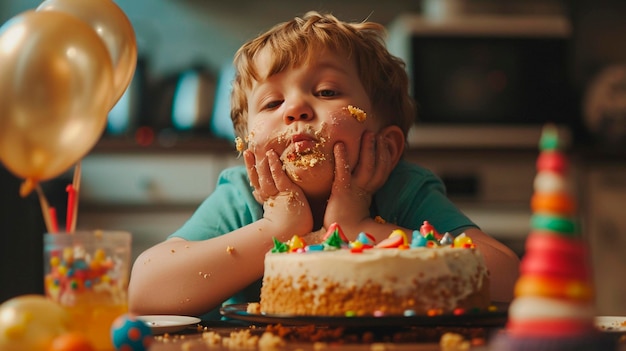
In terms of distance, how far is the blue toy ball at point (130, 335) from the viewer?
789 millimetres

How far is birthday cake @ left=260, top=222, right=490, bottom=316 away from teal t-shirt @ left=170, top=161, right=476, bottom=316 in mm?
454

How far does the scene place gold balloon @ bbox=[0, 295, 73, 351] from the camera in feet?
2.42

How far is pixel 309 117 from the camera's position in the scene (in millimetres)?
1363

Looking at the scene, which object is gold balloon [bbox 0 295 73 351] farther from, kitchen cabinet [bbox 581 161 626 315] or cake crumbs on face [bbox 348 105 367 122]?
kitchen cabinet [bbox 581 161 626 315]

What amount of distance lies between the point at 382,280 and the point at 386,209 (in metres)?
0.60

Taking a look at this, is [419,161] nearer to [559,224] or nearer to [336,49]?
[336,49]

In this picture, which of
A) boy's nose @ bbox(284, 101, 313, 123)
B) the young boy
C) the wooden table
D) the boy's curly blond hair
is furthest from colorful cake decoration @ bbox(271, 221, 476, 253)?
the boy's curly blond hair

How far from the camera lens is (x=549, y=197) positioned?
0.61 m

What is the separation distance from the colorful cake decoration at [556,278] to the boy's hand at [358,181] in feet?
2.43

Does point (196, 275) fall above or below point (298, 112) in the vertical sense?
below

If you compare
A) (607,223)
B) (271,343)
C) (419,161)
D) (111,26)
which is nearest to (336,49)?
(111,26)

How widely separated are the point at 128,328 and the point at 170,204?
2.44 m

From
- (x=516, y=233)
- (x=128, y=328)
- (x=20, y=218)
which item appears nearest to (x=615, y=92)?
(x=516, y=233)

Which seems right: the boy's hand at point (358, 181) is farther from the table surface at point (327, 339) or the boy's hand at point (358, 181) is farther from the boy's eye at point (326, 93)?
the table surface at point (327, 339)
